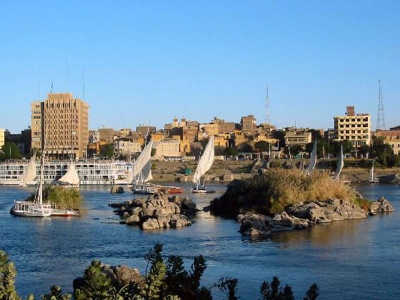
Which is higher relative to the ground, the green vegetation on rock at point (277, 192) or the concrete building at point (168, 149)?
the concrete building at point (168, 149)

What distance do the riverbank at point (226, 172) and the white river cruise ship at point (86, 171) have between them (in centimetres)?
631

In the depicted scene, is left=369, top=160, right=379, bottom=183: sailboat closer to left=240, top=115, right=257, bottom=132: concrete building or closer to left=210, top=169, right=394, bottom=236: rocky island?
left=210, top=169, right=394, bottom=236: rocky island

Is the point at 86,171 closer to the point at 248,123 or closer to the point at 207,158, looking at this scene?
the point at 207,158

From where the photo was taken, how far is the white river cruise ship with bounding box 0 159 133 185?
71938 millimetres

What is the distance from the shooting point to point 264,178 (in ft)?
120

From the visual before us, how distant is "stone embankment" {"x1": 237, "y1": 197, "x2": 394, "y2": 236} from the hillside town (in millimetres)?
54599

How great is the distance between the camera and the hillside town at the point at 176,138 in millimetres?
91500

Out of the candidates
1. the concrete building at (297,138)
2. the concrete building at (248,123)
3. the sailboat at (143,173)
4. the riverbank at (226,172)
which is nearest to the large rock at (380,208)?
the sailboat at (143,173)

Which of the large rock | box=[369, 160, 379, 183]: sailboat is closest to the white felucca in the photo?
the large rock

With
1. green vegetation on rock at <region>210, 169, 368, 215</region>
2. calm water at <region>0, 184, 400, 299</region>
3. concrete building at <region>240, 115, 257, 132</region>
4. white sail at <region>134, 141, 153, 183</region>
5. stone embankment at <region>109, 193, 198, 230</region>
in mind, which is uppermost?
concrete building at <region>240, 115, 257, 132</region>

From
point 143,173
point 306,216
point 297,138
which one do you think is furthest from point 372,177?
point 306,216

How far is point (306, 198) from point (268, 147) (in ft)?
207

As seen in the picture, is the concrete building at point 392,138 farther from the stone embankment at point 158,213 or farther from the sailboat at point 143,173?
the stone embankment at point 158,213

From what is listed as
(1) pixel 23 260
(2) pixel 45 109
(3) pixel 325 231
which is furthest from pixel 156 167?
(1) pixel 23 260
